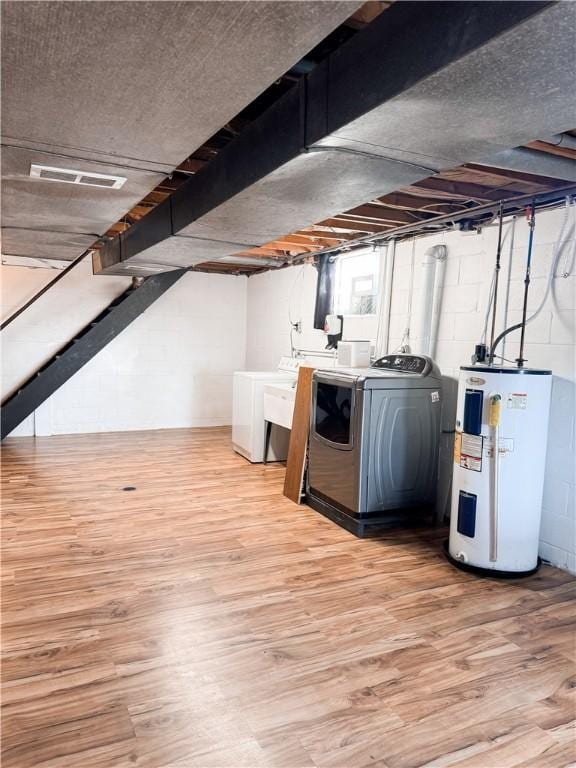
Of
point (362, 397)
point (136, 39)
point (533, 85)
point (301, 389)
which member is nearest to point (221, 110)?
point (136, 39)

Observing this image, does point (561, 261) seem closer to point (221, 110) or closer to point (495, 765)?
point (221, 110)

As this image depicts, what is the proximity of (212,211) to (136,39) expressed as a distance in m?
1.34

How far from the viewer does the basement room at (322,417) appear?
1399mm

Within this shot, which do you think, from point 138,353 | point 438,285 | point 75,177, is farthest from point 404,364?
point 138,353

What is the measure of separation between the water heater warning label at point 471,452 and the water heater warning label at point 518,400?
268mm

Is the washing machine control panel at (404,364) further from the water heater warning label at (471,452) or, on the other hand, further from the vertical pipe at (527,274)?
the water heater warning label at (471,452)

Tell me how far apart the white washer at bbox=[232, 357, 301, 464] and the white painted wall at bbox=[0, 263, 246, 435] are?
172cm

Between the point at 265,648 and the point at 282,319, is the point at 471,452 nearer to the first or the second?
the point at 265,648

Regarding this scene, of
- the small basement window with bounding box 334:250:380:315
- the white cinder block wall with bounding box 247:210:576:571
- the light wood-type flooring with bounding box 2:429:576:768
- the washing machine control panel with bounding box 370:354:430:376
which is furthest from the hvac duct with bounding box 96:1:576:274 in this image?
the small basement window with bounding box 334:250:380:315

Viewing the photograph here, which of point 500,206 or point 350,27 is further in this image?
point 500,206

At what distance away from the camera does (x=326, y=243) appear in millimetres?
5074

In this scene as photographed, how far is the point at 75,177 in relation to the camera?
2.29 m

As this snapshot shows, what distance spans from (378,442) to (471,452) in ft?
2.37

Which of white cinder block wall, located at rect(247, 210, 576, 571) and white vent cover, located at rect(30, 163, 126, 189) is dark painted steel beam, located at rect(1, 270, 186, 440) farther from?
white vent cover, located at rect(30, 163, 126, 189)
